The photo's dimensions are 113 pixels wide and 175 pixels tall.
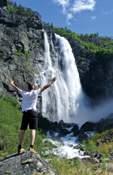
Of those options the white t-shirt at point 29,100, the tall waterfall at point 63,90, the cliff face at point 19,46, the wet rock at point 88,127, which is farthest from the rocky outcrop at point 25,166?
the wet rock at point 88,127

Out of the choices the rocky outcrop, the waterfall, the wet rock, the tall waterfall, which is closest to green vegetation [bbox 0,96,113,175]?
the rocky outcrop

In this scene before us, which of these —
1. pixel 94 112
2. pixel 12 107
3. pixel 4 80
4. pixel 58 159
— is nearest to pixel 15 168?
pixel 58 159

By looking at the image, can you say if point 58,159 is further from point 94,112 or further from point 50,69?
point 94,112

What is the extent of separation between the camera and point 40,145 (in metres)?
54.1

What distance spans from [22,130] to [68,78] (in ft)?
317

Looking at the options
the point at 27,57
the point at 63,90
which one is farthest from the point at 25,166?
the point at 63,90

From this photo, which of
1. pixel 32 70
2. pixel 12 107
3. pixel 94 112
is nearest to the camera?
pixel 12 107

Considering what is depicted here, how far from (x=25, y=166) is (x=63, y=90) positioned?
3793 inches

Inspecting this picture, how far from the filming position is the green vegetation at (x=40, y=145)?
58.2 feet

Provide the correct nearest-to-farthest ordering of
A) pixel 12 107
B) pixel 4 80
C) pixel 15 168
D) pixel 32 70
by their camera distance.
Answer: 1. pixel 15 168
2. pixel 12 107
3. pixel 4 80
4. pixel 32 70

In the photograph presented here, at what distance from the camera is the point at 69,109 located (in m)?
116

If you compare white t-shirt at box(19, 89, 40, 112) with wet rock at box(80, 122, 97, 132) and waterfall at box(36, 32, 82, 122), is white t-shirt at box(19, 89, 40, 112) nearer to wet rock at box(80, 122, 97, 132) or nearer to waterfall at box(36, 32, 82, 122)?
waterfall at box(36, 32, 82, 122)

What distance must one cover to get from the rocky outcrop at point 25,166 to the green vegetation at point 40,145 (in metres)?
0.38

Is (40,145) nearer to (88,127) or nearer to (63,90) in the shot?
(88,127)
